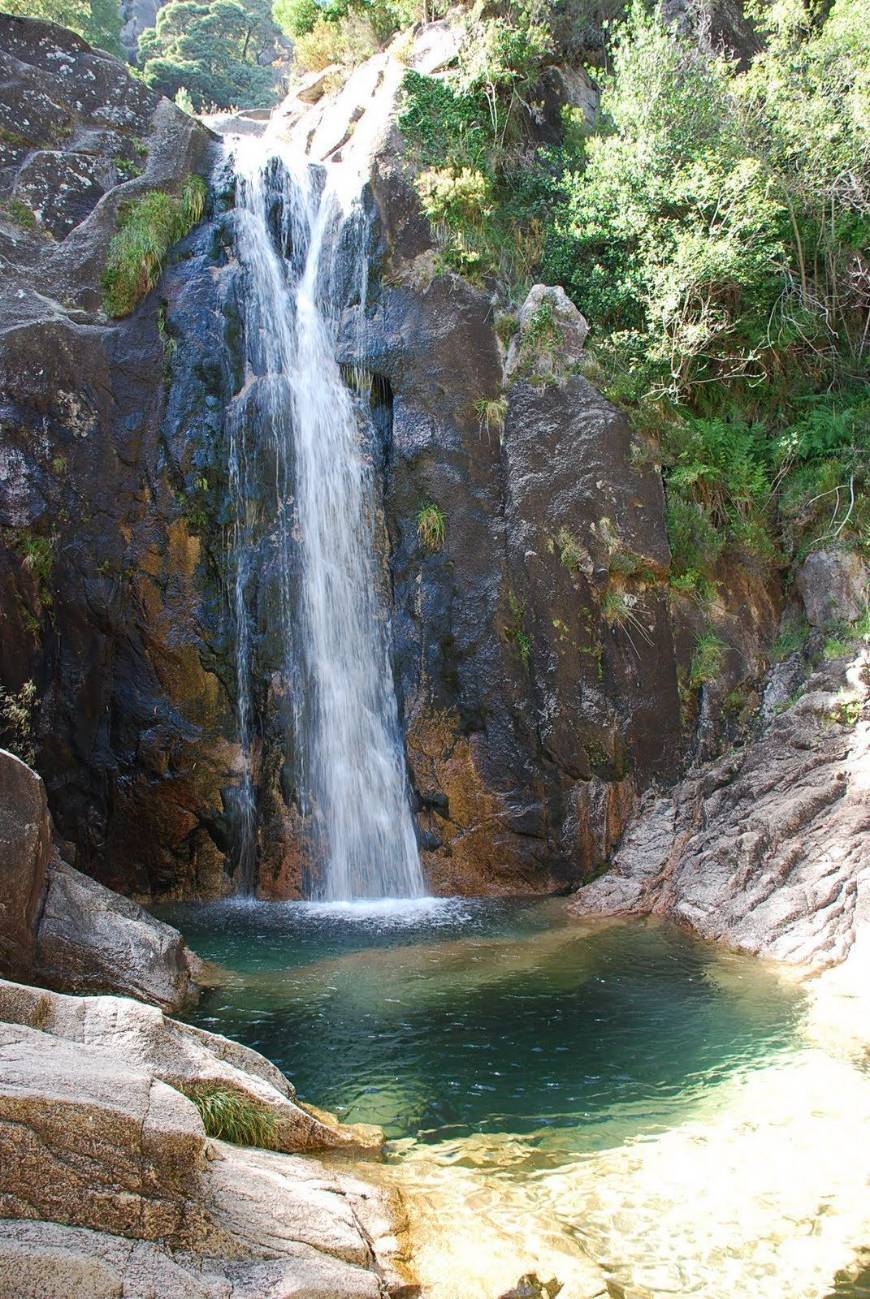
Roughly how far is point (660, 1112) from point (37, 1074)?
12.5 ft

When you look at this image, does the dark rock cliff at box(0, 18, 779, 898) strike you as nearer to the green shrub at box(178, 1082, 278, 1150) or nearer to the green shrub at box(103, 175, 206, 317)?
the green shrub at box(103, 175, 206, 317)

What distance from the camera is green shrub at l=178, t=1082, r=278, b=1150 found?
4.64 metres

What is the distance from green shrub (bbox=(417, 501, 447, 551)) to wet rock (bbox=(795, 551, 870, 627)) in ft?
17.8

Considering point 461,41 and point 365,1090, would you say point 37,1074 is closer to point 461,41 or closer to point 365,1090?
point 365,1090

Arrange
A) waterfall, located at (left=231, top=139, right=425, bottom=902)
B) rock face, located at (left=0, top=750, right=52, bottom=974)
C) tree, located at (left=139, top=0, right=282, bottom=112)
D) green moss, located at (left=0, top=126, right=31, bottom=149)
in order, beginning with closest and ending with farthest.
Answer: rock face, located at (left=0, top=750, right=52, bottom=974)
waterfall, located at (left=231, top=139, right=425, bottom=902)
green moss, located at (left=0, top=126, right=31, bottom=149)
tree, located at (left=139, top=0, right=282, bottom=112)

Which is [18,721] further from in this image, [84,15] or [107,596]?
[84,15]

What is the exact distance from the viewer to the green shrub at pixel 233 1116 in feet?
15.2

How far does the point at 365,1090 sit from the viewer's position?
6.07 metres

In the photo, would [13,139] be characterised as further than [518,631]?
Yes

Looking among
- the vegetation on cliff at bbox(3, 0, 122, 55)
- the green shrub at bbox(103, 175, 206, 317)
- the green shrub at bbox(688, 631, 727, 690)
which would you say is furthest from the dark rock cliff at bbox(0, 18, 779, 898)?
the vegetation on cliff at bbox(3, 0, 122, 55)

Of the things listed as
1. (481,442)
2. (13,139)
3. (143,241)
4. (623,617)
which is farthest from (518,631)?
(13,139)

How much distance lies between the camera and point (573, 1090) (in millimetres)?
6090

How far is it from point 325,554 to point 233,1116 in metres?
9.45

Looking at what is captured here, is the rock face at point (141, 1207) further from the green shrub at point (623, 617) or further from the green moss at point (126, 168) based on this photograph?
the green moss at point (126, 168)
